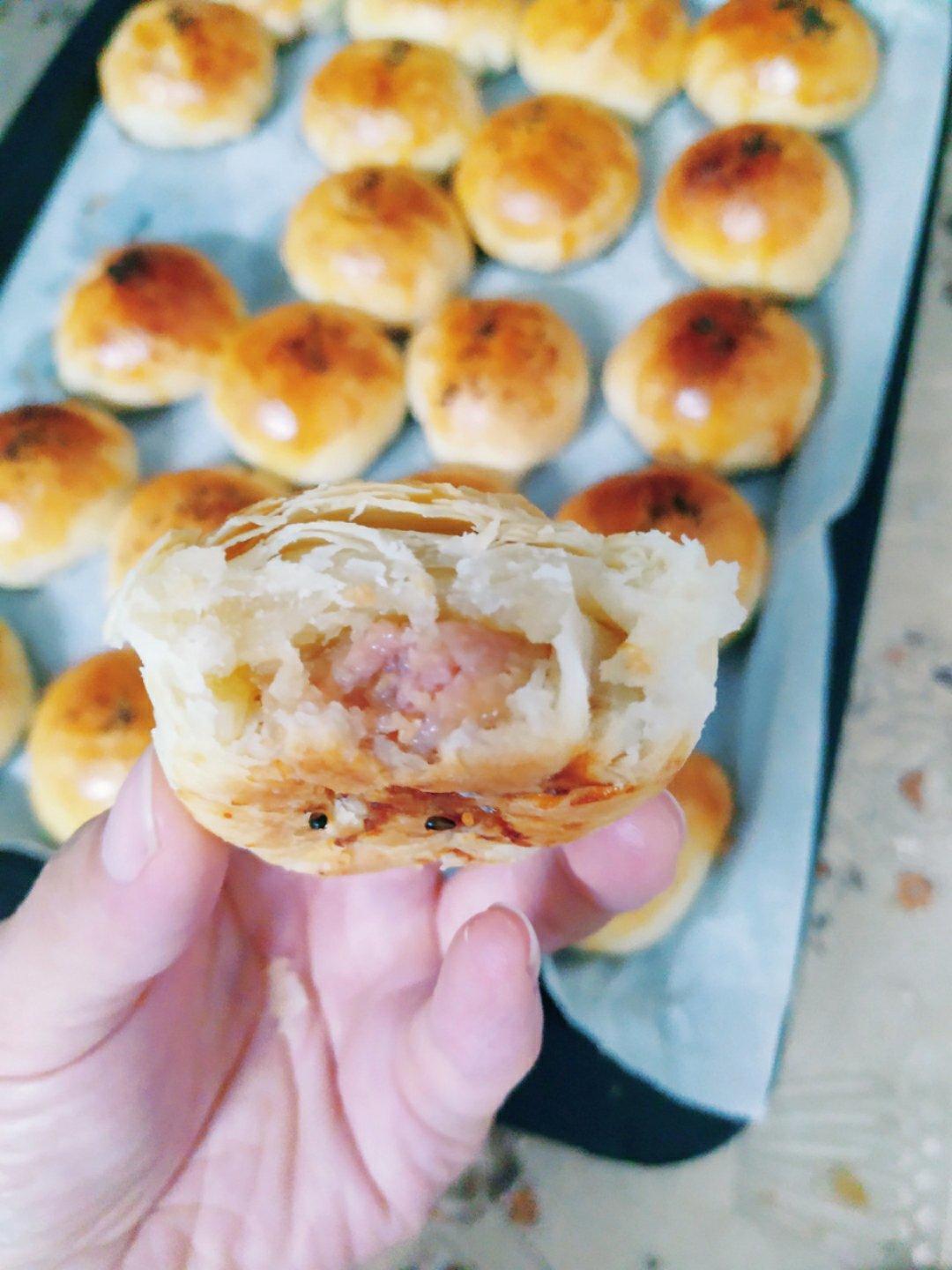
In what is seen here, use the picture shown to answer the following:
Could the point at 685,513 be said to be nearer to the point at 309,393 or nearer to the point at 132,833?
the point at 309,393

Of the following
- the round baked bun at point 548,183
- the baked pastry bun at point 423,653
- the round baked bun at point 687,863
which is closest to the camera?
the baked pastry bun at point 423,653

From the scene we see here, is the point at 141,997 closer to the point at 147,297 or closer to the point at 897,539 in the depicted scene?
the point at 147,297

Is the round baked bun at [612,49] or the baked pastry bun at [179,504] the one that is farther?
the round baked bun at [612,49]

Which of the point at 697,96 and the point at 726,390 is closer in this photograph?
the point at 726,390

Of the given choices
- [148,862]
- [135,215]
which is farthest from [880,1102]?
[135,215]

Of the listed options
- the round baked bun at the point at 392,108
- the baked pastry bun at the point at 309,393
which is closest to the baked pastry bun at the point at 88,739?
the baked pastry bun at the point at 309,393

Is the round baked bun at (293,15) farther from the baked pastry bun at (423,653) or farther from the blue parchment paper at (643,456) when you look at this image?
the baked pastry bun at (423,653)
